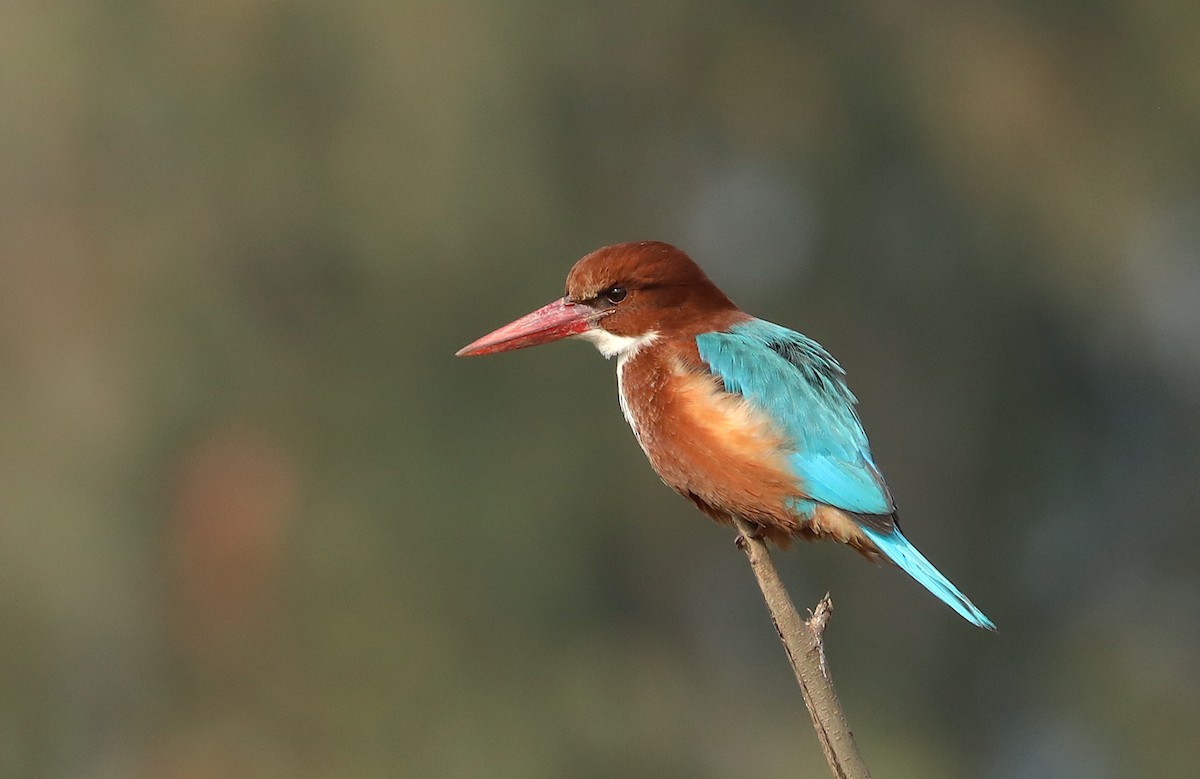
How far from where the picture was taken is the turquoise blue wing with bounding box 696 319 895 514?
7.42 feet

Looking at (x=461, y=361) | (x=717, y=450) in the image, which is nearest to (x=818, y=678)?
(x=717, y=450)

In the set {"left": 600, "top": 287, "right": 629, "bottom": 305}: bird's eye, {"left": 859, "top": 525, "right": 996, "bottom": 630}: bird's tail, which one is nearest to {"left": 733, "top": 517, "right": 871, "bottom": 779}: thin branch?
{"left": 859, "top": 525, "right": 996, "bottom": 630}: bird's tail

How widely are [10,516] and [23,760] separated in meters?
1.01

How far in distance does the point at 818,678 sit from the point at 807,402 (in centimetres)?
68

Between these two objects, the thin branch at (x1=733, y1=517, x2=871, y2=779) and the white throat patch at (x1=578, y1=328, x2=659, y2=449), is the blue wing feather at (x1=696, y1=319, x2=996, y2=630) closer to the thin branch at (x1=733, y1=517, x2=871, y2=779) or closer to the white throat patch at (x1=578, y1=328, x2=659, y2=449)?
the white throat patch at (x1=578, y1=328, x2=659, y2=449)

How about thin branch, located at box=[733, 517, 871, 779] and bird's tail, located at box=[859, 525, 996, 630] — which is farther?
bird's tail, located at box=[859, 525, 996, 630]

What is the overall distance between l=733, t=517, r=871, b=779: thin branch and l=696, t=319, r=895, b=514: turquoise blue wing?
0.33 metres

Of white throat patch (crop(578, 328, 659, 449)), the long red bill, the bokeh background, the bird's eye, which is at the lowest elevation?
the bokeh background

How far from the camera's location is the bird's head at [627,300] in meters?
2.60

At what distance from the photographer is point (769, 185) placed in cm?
773

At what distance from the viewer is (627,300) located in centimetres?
262

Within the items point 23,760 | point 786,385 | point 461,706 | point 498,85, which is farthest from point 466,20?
point 786,385

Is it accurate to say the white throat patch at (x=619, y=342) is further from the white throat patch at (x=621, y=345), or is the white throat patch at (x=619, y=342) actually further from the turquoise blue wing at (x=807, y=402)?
the turquoise blue wing at (x=807, y=402)

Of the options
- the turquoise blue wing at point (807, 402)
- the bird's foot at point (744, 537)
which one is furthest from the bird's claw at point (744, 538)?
the turquoise blue wing at point (807, 402)
